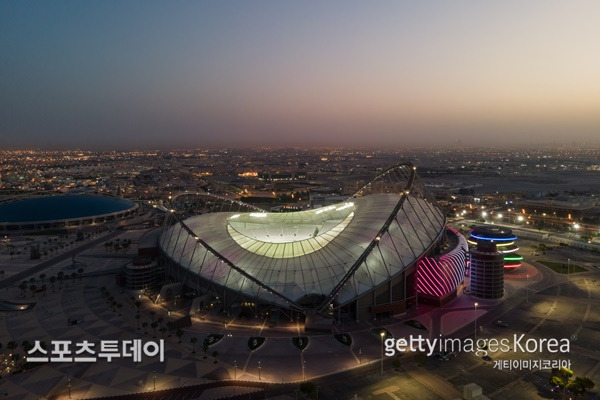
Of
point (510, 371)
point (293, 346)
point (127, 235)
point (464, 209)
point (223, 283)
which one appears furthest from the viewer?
point (464, 209)

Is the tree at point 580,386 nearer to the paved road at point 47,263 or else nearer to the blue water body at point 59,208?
the paved road at point 47,263

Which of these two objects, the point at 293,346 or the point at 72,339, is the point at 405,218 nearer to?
the point at 293,346

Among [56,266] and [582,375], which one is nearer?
[582,375]

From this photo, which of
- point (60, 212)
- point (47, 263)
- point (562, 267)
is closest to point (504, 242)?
point (562, 267)

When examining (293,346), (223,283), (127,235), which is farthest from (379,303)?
(127,235)

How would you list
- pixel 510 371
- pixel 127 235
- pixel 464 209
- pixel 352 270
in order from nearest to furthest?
pixel 510 371, pixel 352 270, pixel 127 235, pixel 464 209

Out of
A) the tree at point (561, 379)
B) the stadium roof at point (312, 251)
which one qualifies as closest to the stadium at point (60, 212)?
the stadium roof at point (312, 251)

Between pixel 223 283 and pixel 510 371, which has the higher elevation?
pixel 223 283

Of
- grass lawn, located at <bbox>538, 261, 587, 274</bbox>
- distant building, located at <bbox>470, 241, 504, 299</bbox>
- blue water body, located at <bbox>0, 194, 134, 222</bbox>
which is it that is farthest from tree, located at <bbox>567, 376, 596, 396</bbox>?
blue water body, located at <bbox>0, 194, 134, 222</bbox>
